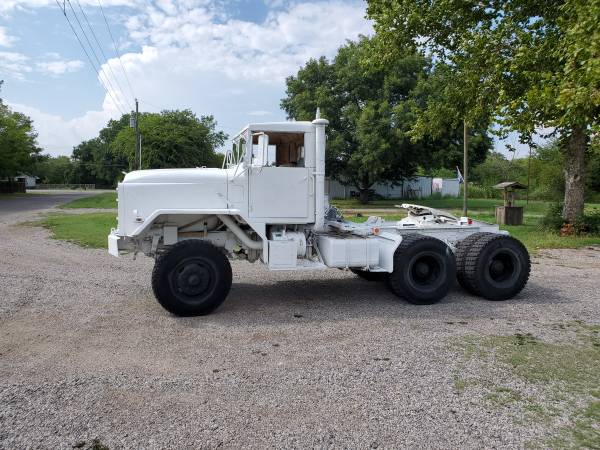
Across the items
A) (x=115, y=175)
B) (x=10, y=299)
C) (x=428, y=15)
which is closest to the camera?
(x=10, y=299)

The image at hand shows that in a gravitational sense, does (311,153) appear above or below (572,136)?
below

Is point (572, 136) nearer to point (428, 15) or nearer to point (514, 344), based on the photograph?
point (428, 15)

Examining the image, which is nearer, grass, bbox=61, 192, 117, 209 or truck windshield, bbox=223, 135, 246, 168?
truck windshield, bbox=223, 135, 246, 168

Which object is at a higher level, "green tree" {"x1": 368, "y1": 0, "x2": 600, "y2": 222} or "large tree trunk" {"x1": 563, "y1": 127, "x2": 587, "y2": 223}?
"green tree" {"x1": 368, "y1": 0, "x2": 600, "y2": 222}

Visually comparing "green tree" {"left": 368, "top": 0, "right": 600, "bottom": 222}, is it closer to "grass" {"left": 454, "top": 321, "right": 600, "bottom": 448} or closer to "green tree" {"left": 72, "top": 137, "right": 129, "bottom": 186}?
"grass" {"left": 454, "top": 321, "right": 600, "bottom": 448}

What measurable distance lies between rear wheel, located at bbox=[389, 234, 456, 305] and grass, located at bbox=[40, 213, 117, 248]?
9.01 metres

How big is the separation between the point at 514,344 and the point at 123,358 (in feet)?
13.9

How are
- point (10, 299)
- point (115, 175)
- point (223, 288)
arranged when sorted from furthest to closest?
point (115, 175), point (10, 299), point (223, 288)

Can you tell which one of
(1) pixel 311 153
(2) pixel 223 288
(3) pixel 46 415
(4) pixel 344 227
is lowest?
(3) pixel 46 415

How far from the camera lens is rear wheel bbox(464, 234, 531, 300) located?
7.86 meters

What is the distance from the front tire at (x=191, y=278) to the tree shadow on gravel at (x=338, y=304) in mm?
216

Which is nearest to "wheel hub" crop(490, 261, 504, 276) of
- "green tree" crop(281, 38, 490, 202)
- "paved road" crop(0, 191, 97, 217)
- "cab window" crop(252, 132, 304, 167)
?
"cab window" crop(252, 132, 304, 167)

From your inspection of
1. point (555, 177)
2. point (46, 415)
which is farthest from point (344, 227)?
point (555, 177)

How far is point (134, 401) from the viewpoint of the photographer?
416 centimetres
